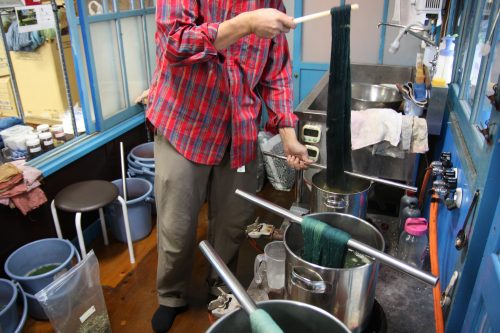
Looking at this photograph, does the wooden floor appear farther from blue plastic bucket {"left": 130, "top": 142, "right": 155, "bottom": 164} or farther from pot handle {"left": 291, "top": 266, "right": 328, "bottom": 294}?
pot handle {"left": 291, "top": 266, "right": 328, "bottom": 294}

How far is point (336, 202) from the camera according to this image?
3.66 ft

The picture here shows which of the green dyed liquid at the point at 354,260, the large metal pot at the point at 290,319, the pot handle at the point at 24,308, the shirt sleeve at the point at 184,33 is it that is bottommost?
the pot handle at the point at 24,308

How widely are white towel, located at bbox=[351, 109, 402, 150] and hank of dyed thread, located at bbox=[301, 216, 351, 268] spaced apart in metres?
1.05

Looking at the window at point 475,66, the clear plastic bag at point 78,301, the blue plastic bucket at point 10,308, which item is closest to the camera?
the window at point 475,66

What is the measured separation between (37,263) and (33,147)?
2.10 ft

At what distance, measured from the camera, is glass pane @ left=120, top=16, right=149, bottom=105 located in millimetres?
2734

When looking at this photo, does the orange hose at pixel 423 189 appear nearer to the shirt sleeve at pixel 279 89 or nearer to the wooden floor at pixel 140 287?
the shirt sleeve at pixel 279 89

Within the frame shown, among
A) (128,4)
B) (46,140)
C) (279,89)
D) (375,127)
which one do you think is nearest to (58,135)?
(46,140)

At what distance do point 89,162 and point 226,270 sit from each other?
2.00 m

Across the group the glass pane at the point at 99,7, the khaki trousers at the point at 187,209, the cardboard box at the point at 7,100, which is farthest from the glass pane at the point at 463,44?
the cardboard box at the point at 7,100

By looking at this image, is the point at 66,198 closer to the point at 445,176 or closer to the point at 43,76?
the point at 43,76

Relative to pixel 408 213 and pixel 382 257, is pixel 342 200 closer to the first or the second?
pixel 382 257

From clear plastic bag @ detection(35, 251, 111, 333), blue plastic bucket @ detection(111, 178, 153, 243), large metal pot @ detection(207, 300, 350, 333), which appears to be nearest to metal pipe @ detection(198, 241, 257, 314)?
large metal pot @ detection(207, 300, 350, 333)

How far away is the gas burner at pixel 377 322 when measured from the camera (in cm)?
90
